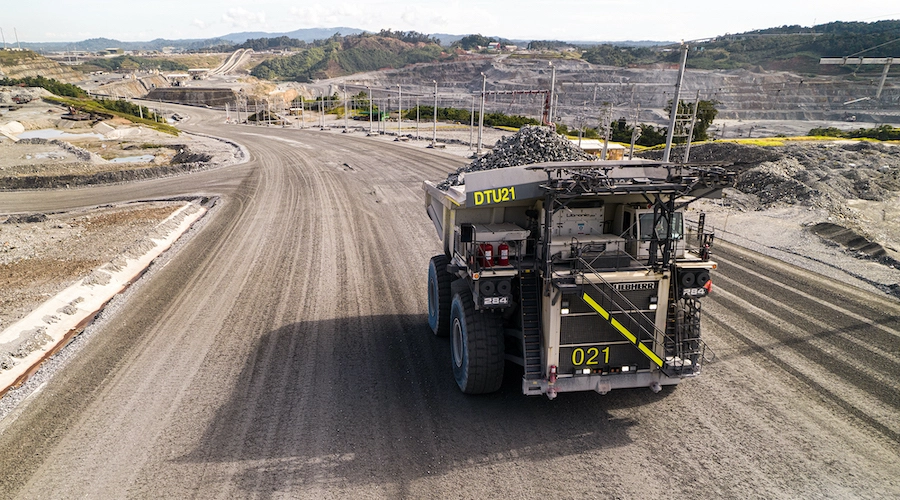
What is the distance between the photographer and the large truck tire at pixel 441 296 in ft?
33.7

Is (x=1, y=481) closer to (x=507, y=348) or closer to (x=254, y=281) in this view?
(x=507, y=348)

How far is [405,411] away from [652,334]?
12.3 feet

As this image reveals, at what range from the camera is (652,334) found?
Result: 24.6 feet

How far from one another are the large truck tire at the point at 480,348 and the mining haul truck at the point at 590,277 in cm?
2

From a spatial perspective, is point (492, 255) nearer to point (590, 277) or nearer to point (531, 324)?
point (531, 324)

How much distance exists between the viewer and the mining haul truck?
23.9 ft

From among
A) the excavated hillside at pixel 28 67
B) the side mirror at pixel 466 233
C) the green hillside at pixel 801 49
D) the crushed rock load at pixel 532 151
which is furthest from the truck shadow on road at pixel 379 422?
the excavated hillside at pixel 28 67

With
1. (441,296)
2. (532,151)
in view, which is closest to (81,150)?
(441,296)

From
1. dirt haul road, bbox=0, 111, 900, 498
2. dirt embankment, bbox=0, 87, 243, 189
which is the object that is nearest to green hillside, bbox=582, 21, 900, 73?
dirt embankment, bbox=0, 87, 243, 189

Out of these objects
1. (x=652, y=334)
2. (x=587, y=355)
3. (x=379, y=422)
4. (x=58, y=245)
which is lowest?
(x=379, y=422)

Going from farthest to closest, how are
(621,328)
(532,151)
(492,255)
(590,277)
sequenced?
(532,151) → (492,255) → (621,328) → (590,277)

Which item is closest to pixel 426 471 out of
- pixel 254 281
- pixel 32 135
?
pixel 254 281

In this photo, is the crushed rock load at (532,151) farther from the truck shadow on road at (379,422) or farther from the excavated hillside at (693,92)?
the excavated hillside at (693,92)

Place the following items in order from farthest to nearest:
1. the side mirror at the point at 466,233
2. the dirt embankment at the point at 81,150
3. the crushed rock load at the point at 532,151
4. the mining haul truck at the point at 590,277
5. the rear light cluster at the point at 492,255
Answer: the dirt embankment at the point at 81,150, the crushed rock load at the point at 532,151, the side mirror at the point at 466,233, the rear light cluster at the point at 492,255, the mining haul truck at the point at 590,277
